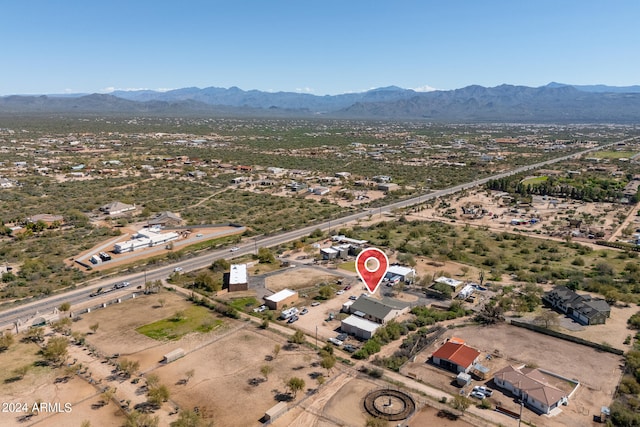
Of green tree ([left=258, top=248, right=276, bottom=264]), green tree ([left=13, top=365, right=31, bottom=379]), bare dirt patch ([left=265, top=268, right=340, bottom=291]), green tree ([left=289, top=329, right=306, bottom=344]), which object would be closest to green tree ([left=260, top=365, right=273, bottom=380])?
green tree ([left=289, top=329, right=306, bottom=344])

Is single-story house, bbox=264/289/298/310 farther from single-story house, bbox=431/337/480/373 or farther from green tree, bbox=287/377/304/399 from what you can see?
single-story house, bbox=431/337/480/373

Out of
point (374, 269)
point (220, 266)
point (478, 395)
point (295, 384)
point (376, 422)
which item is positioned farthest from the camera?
point (220, 266)

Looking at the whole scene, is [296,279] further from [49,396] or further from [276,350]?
[49,396]

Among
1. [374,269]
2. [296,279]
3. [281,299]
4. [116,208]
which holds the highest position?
[374,269]

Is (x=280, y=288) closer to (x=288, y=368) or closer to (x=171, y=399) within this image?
(x=288, y=368)

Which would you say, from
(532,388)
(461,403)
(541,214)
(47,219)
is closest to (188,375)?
(461,403)

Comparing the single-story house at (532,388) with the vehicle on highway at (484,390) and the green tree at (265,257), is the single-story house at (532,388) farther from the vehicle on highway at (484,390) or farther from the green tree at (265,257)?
the green tree at (265,257)

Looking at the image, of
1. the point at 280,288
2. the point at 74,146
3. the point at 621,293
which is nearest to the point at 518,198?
the point at 621,293
